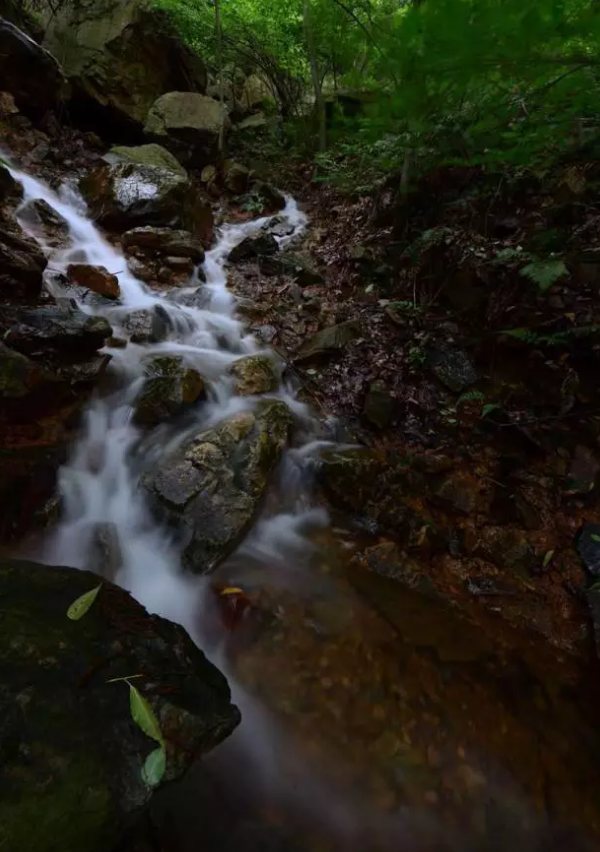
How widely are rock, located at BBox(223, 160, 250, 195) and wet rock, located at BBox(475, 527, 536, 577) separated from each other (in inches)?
363

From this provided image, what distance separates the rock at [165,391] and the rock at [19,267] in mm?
1272

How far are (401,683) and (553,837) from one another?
1.00 metres

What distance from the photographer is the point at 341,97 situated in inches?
442

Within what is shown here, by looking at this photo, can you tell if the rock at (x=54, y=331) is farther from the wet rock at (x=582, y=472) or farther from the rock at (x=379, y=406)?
the wet rock at (x=582, y=472)

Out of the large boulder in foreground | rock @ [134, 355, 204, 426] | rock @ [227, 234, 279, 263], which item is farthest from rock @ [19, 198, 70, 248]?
the large boulder in foreground

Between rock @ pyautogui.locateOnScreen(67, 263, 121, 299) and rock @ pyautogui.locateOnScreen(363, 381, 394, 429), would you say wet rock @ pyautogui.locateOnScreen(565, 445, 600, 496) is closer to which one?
rock @ pyautogui.locateOnScreen(363, 381, 394, 429)

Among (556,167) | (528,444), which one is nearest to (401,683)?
(528,444)

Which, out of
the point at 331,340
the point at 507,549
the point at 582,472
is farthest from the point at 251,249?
the point at 507,549

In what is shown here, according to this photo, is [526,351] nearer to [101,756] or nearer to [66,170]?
[101,756]

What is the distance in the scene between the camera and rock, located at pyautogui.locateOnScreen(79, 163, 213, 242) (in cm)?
720

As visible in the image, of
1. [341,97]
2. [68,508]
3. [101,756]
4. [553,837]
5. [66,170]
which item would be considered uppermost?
[341,97]

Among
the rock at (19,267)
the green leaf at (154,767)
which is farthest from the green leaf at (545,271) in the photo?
the rock at (19,267)

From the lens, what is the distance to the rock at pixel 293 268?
6.93 metres

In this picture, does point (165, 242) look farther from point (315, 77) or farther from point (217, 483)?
point (315, 77)
